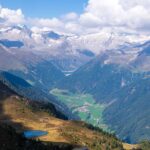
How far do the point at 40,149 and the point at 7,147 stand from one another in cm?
2816

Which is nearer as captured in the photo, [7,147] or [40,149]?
[7,147]

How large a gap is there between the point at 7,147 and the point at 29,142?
28.3 m

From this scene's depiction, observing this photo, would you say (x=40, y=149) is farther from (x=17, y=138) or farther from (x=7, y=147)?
(x=7, y=147)

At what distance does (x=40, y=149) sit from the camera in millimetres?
195500

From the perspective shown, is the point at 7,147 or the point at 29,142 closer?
the point at 7,147

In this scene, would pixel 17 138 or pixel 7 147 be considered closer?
pixel 7 147

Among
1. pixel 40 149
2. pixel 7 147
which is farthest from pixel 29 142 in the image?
pixel 7 147

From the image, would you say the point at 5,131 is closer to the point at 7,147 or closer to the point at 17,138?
the point at 17,138

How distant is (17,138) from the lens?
189 m

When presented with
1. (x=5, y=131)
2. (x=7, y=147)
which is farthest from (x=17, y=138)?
(x=7, y=147)

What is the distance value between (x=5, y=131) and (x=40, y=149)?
56.6 ft

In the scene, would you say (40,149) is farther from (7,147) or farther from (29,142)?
(7,147)

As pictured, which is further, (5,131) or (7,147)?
(5,131)

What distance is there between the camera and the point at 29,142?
198 m
